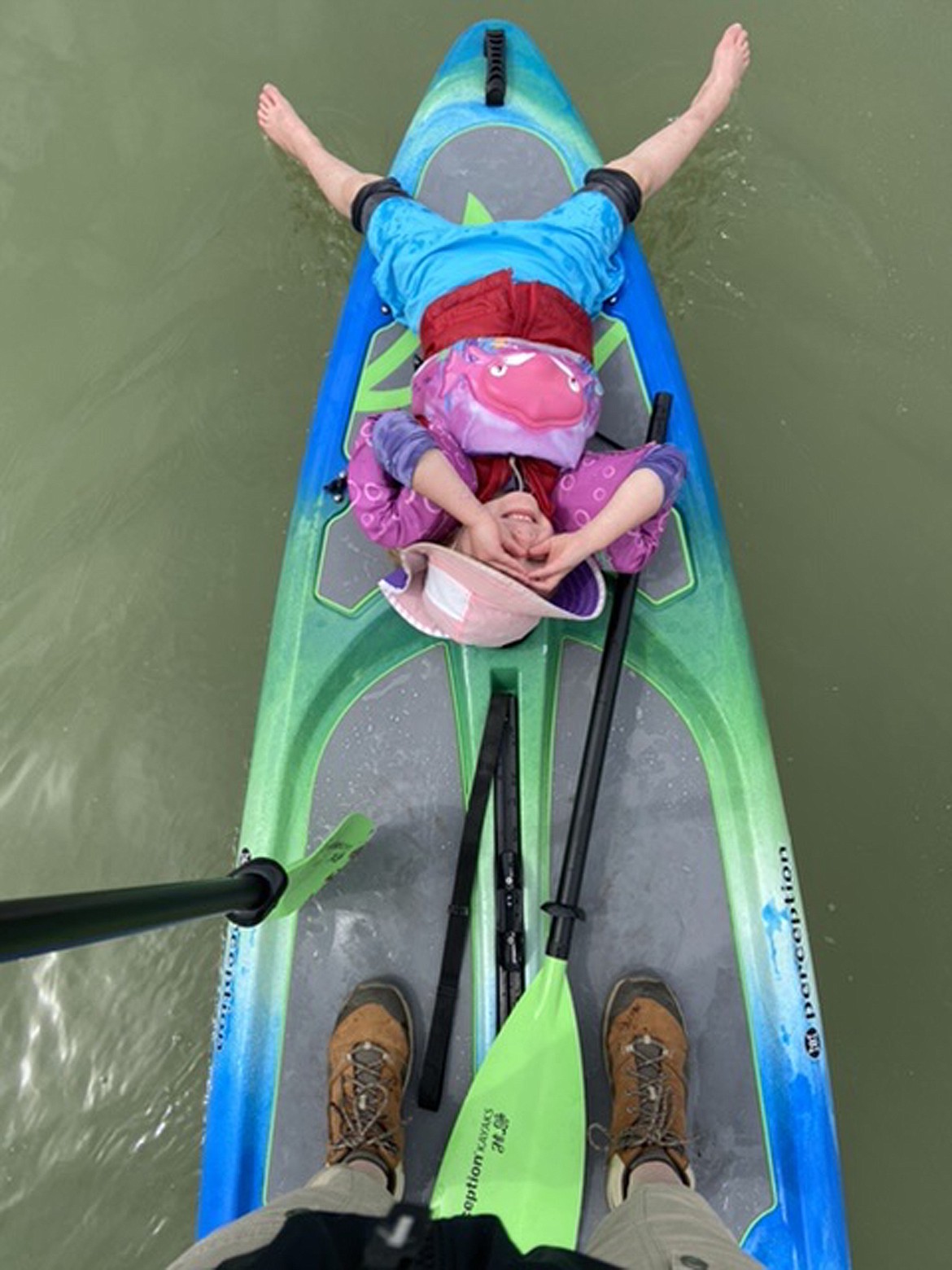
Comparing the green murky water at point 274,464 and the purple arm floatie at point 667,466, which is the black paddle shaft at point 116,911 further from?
the green murky water at point 274,464

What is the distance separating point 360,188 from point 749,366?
1.10 meters

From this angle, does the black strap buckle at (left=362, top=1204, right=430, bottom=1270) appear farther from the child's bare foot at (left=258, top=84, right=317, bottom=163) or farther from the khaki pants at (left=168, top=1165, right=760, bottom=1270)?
the child's bare foot at (left=258, top=84, right=317, bottom=163)

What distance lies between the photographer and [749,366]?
2.78 metres

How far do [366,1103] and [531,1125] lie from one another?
286mm

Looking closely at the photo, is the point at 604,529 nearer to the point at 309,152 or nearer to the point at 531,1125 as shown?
the point at 531,1125

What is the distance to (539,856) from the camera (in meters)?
1.97

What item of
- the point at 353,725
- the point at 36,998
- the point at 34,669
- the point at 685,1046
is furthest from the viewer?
the point at 34,669

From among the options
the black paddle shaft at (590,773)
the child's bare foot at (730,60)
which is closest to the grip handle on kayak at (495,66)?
the child's bare foot at (730,60)

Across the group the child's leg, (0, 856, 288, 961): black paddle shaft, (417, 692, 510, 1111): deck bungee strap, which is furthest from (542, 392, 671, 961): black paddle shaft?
the child's leg

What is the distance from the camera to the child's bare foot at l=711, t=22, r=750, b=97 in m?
2.71

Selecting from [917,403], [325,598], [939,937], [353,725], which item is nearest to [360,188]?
[325,598]

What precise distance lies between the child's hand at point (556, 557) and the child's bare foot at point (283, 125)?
4.87 ft

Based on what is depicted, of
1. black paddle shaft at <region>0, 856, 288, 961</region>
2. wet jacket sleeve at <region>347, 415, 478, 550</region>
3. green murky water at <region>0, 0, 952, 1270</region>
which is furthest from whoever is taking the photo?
green murky water at <region>0, 0, 952, 1270</region>

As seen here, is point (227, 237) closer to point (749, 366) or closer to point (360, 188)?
point (360, 188)
